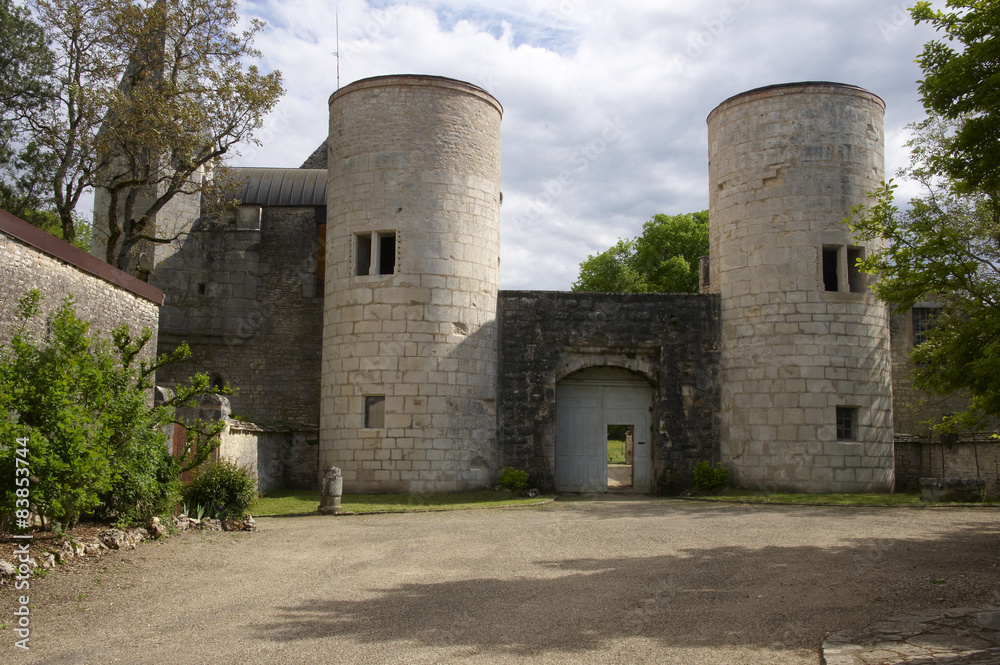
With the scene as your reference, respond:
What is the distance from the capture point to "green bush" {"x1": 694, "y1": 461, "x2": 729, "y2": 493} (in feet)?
52.7

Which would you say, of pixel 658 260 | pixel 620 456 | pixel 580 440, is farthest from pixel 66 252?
pixel 620 456

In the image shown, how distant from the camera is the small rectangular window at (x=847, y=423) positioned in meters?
16.0

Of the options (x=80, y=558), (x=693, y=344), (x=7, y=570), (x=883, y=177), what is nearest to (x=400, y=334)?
(x=693, y=344)

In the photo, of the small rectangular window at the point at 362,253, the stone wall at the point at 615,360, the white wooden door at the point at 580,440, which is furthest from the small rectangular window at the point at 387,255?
the white wooden door at the point at 580,440

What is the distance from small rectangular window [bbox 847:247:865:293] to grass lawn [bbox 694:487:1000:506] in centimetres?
422

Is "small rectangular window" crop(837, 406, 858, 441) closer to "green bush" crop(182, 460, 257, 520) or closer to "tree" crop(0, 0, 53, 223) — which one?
"green bush" crop(182, 460, 257, 520)

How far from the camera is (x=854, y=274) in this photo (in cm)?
1656

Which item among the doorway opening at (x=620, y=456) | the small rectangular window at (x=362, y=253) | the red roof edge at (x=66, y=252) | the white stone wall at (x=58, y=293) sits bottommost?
the doorway opening at (x=620, y=456)

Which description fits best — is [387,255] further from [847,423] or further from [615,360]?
[847,423]

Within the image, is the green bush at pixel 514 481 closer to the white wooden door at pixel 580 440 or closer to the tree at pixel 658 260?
the white wooden door at pixel 580 440

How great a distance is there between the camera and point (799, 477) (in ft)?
51.4

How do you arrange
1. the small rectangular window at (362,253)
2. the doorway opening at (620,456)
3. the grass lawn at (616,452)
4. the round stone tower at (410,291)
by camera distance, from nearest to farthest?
the round stone tower at (410,291) → the small rectangular window at (362,253) → the doorway opening at (620,456) → the grass lawn at (616,452)

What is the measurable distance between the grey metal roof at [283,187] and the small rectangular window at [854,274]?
Answer: 42.2 feet

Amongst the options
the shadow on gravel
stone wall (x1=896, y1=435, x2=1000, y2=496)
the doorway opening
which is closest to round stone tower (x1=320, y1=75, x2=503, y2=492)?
the doorway opening
